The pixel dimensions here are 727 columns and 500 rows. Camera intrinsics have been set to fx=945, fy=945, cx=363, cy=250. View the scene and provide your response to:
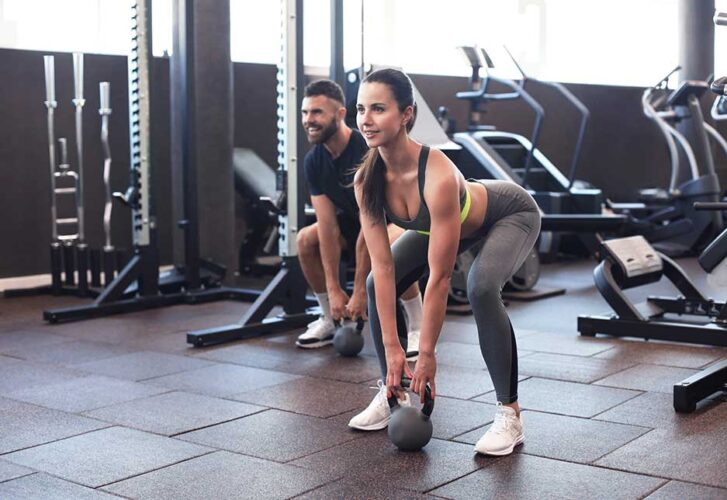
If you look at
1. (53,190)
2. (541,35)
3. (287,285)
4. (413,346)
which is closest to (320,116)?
(413,346)

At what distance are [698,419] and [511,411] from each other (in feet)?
2.26

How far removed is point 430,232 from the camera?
248 centimetres

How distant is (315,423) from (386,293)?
23.8 inches

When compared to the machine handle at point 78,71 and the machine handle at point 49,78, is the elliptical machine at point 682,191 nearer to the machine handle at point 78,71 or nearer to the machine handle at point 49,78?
the machine handle at point 78,71

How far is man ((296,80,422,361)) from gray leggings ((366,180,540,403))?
2.70ft

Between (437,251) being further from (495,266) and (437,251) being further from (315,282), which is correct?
(315,282)

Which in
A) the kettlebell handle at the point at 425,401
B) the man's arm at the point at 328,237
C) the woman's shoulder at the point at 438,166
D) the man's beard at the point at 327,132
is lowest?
the kettlebell handle at the point at 425,401

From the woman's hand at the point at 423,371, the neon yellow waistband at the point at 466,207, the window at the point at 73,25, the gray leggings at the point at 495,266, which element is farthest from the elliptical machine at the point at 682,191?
the woman's hand at the point at 423,371

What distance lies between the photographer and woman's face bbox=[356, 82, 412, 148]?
2.47 meters

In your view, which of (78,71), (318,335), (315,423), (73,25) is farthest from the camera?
(73,25)

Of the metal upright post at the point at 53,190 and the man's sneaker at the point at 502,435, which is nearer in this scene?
the man's sneaker at the point at 502,435

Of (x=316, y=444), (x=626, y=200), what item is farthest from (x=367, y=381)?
(x=626, y=200)

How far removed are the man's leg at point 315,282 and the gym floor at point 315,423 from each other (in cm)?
9

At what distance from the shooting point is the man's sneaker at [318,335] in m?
4.12
